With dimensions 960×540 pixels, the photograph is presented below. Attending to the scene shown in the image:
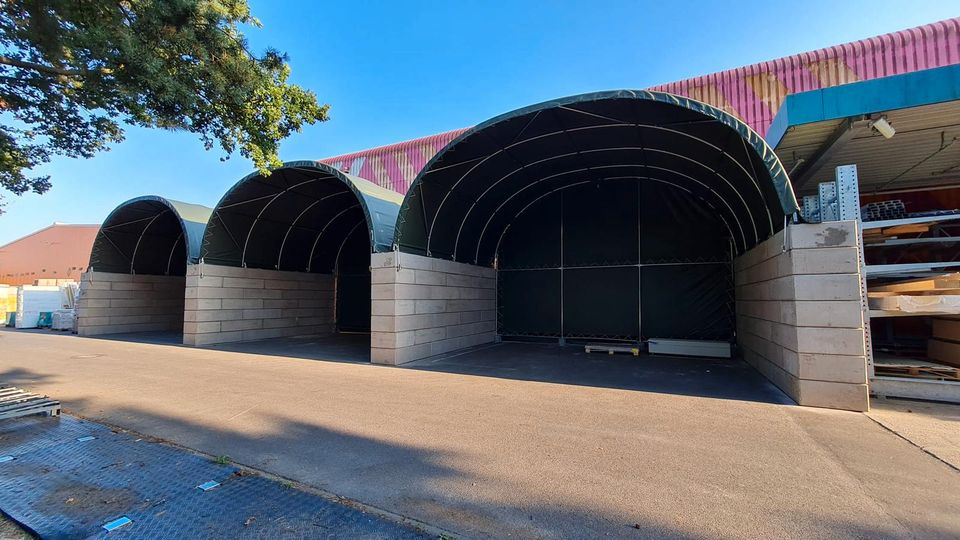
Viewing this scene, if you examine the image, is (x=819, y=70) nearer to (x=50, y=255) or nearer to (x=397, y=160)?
(x=397, y=160)

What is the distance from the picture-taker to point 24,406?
579 cm

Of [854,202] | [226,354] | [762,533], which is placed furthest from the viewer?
[226,354]

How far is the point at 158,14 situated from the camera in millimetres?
5449

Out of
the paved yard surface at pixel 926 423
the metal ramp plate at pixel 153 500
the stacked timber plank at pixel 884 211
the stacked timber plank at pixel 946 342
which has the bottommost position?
the paved yard surface at pixel 926 423

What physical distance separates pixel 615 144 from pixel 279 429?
32.7ft

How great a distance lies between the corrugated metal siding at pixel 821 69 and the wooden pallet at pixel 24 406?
18.8 meters

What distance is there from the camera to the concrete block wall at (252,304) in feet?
47.8

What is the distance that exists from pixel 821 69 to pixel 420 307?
14.8 m

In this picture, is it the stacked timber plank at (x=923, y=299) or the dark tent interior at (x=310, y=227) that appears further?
the dark tent interior at (x=310, y=227)

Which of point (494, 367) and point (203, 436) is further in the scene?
point (494, 367)

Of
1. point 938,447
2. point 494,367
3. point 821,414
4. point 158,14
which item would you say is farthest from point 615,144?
point 158,14

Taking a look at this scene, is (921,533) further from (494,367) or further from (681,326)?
(681,326)

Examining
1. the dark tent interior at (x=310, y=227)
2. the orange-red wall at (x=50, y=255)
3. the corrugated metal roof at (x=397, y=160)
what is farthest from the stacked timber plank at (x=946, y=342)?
the orange-red wall at (x=50, y=255)

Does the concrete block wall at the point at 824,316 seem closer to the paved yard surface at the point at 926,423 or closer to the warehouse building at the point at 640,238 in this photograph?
the warehouse building at the point at 640,238
